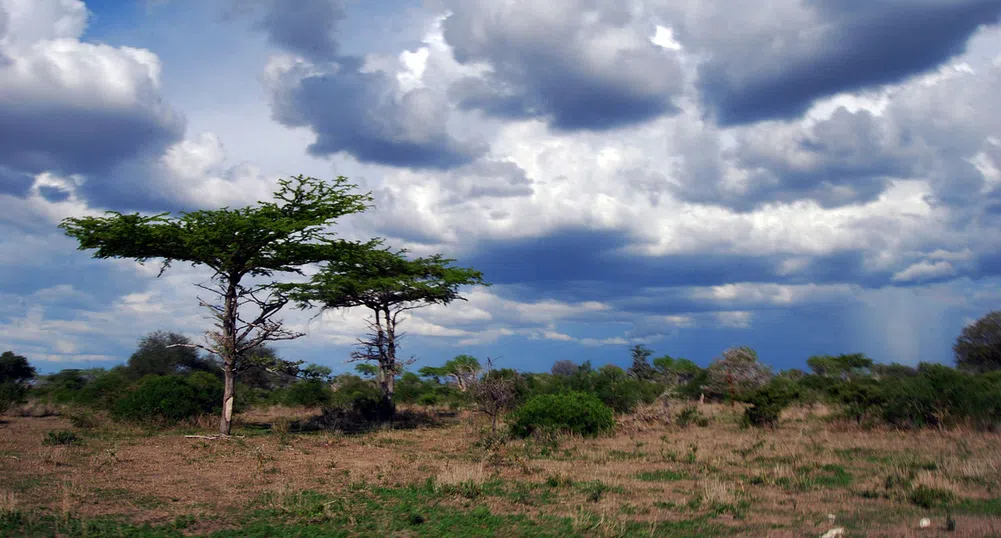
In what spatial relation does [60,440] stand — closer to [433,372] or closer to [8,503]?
[8,503]

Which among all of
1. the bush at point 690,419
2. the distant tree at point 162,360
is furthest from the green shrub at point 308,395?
the bush at point 690,419

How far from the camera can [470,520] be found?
9.91 metres

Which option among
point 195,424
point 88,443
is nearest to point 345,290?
point 195,424

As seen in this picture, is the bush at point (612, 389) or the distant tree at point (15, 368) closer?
the bush at point (612, 389)

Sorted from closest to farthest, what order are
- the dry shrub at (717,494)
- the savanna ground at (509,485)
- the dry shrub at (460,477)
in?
the savanna ground at (509,485) → the dry shrub at (717,494) → the dry shrub at (460,477)

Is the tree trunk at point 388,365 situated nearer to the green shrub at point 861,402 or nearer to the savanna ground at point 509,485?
the savanna ground at point 509,485

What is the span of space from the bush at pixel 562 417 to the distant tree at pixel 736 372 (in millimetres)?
15100

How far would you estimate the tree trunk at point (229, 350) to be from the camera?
72.5 ft

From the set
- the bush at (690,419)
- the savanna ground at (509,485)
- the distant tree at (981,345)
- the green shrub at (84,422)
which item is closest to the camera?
the savanna ground at (509,485)

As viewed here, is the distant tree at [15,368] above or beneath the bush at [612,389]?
above

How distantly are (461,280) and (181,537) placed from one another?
72.8 feet

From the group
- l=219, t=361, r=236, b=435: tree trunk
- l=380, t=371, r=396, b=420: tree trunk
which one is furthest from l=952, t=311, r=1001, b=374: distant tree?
l=219, t=361, r=236, b=435: tree trunk

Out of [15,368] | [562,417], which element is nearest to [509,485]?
[562,417]

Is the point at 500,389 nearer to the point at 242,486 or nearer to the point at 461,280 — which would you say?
the point at 461,280
